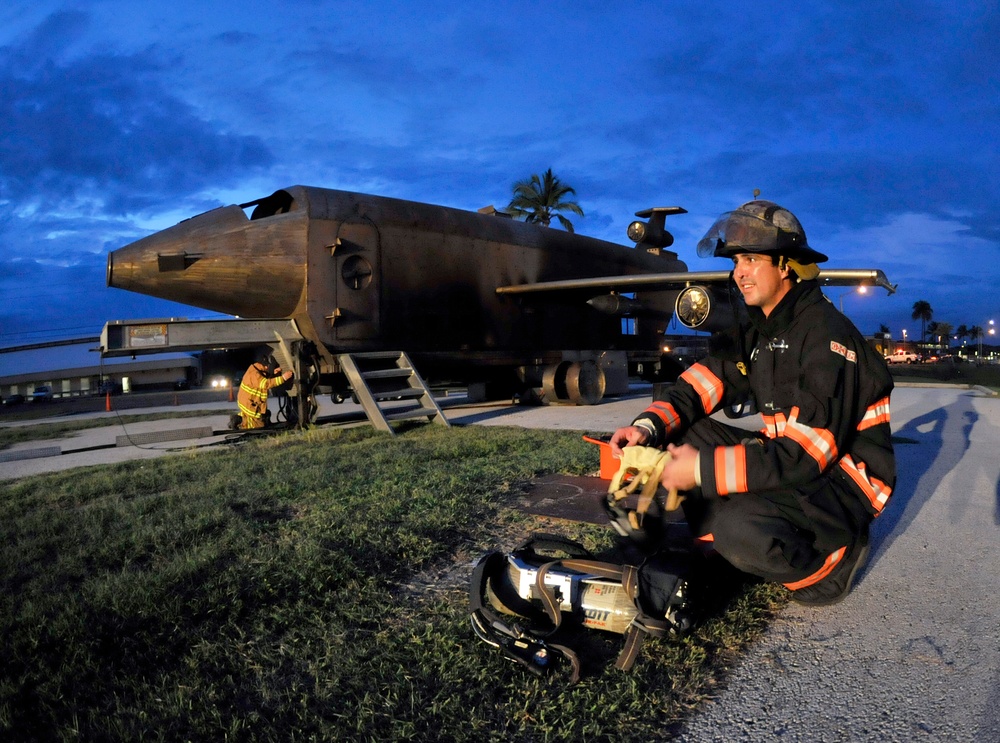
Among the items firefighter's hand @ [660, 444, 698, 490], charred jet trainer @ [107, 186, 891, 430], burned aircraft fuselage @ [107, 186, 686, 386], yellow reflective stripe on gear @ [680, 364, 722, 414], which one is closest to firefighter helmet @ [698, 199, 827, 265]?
yellow reflective stripe on gear @ [680, 364, 722, 414]

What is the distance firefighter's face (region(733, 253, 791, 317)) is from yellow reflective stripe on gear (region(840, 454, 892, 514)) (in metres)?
0.67

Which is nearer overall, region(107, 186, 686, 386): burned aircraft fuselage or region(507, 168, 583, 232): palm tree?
region(107, 186, 686, 386): burned aircraft fuselage

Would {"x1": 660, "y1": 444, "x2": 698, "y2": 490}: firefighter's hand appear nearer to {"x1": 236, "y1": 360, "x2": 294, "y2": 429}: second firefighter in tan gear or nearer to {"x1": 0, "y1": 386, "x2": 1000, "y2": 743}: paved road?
{"x1": 0, "y1": 386, "x2": 1000, "y2": 743}: paved road

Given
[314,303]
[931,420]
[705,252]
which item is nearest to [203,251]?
[314,303]

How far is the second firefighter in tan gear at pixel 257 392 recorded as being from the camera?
848 cm

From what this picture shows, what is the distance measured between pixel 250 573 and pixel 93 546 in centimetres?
109

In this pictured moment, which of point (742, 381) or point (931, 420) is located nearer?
point (742, 381)

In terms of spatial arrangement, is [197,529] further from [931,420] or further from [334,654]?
[931,420]

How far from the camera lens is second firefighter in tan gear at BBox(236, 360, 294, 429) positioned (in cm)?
848

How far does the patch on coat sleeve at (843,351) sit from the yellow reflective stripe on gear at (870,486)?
39cm

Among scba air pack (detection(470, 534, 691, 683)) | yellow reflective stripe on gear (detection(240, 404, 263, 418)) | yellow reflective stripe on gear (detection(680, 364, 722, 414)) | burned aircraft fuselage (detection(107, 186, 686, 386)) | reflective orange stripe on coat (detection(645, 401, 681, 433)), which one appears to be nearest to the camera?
scba air pack (detection(470, 534, 691, 683))

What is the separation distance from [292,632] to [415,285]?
7318 mm

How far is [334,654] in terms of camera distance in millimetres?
2090

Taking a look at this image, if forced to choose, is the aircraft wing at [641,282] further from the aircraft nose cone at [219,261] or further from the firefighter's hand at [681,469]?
the firefighter's hand at [681,469]
